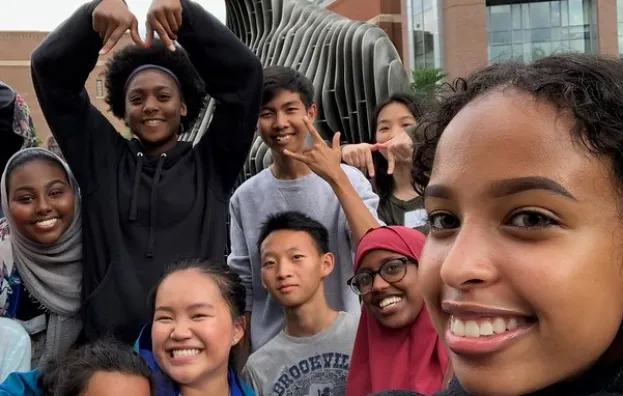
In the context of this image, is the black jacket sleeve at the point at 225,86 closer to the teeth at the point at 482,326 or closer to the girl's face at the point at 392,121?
the girl's face at the point at 392,121

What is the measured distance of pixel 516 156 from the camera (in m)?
0.85

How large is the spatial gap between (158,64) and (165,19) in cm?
68

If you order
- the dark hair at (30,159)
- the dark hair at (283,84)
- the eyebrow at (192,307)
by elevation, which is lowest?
the eyebrow at (192,307)

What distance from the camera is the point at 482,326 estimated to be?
856 millimetres

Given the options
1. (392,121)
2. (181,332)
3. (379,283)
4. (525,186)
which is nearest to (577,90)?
(525,186)

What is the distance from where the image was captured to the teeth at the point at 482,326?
842 millimetres

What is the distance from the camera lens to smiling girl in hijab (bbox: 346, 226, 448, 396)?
232 centimetres

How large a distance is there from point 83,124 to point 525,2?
4039cm

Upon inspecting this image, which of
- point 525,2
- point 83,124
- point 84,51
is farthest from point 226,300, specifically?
point 525,2

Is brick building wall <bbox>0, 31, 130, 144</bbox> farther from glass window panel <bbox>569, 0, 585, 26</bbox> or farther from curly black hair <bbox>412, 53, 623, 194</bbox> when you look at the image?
curly black hair <bbox>412, 53, 623, 194</bbox>

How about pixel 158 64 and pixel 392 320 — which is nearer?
pixel 392 320

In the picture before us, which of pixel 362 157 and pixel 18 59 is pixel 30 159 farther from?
pixel 18 59

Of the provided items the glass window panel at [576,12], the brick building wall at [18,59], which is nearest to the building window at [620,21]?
the glass window panel at [576,12]

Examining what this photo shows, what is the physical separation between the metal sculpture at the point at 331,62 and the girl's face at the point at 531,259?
4.85 metres
